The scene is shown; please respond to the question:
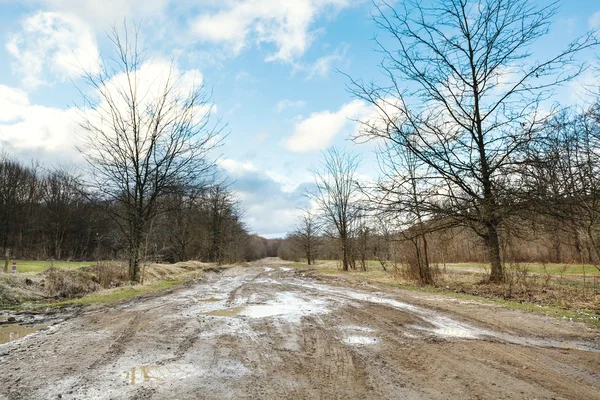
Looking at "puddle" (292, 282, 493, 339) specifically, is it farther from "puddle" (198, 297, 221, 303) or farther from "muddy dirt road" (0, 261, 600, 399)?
"puddle" (198, 297, 221, 303)

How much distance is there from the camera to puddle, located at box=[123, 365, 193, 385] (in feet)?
11.7

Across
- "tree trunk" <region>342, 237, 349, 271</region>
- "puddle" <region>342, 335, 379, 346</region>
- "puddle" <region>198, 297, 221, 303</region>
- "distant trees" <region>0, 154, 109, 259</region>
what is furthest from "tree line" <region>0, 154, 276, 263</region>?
"puddle" <region>342, 335, 379, 346</region>

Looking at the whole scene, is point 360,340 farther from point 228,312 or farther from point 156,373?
point 228,312

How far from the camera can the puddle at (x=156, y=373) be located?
11.7 ft

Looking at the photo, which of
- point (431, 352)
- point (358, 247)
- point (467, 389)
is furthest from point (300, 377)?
point (358, 247)

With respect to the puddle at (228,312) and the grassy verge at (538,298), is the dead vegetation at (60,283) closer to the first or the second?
the puddle at (228,312)

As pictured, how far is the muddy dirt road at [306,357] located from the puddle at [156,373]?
0.01 meters

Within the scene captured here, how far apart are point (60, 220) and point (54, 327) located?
49962 millimetres

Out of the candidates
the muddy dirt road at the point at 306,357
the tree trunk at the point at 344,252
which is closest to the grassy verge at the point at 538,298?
the muddy dirt road at the point at 306,357

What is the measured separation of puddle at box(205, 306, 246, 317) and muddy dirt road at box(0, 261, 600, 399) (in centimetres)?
4

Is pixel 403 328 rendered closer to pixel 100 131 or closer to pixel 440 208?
pixel 440 208

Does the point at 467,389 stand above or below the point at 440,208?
below

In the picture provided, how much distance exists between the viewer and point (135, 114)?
49.9 ft

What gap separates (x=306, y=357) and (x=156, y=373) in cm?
172
